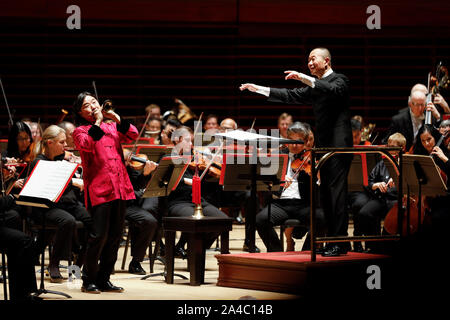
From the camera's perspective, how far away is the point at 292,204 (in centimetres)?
545

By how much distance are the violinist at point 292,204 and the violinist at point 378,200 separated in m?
0.41

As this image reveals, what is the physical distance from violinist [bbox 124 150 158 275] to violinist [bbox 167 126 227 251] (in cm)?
20

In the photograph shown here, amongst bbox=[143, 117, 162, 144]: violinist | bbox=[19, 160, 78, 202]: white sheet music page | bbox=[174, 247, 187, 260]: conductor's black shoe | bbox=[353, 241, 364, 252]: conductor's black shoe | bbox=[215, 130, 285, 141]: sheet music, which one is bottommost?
bbox=[174, 247, 187, 260]: conductor's black shoe

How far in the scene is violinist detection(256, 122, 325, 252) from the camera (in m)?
5.27

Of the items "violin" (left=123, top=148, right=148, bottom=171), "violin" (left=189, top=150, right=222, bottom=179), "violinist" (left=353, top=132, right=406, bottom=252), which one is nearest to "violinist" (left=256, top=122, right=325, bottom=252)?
"violinist" (left=353, top=132, right=406, bottom=252)

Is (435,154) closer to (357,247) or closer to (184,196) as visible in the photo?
(357,247)

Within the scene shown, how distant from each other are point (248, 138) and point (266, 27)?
5385mm

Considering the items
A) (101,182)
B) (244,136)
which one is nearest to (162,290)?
(101,182)

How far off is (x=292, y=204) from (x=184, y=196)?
0.85m

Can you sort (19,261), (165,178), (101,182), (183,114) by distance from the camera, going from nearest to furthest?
(19,261), (101,182), (165,178), (183,114)

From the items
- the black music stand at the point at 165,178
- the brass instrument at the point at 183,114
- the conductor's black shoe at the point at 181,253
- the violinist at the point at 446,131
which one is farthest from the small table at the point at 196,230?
the brass instrument at the point at 183,114

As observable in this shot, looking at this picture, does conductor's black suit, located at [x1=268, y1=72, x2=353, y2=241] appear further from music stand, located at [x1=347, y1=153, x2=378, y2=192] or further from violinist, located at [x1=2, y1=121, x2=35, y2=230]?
violinist, located at [x1=2, y1=121, x2=35, y2=230]

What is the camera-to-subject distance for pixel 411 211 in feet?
16.7
